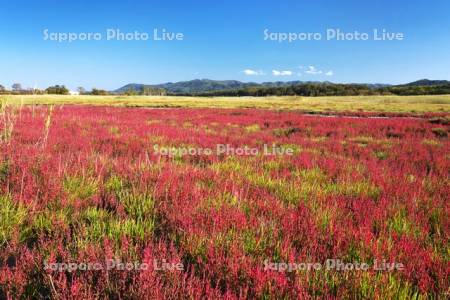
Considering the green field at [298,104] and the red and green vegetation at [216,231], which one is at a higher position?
the green field at [298,104]

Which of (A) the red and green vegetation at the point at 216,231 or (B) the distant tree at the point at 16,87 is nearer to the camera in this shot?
(A) the red and green vegetation at the point at 216,231

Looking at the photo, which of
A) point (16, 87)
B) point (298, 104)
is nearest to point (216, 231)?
point (16, 87)

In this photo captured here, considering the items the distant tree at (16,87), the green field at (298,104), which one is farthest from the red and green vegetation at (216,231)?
the green field at (298,104)

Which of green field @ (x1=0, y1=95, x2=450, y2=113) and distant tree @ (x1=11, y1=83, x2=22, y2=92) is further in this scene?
green field @ (x1=0, y1=95, x2=450, y2=113)

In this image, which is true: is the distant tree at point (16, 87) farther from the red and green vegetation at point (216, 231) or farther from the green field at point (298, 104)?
the green field at point (298, 104)

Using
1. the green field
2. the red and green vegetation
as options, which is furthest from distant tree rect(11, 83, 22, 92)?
the green field

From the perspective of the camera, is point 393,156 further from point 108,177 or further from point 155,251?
point 155,251

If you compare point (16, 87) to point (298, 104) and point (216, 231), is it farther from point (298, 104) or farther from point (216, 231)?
point (298, 104)

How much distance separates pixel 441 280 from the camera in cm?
235

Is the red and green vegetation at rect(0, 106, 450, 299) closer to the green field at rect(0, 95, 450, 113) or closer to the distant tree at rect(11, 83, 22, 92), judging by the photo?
the distant tree at rect(11, 83, 22, 92)

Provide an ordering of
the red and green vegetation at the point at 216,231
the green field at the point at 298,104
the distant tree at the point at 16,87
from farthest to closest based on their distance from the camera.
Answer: the green field at the point at 298,104, the distant tree at the point at 16,87, the red and green vegetation at the point at 216,231

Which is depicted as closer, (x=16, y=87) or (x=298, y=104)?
(x=16, y=87)

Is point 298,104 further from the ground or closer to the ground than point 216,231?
further from the ground

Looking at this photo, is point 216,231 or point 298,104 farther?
point 298,104
